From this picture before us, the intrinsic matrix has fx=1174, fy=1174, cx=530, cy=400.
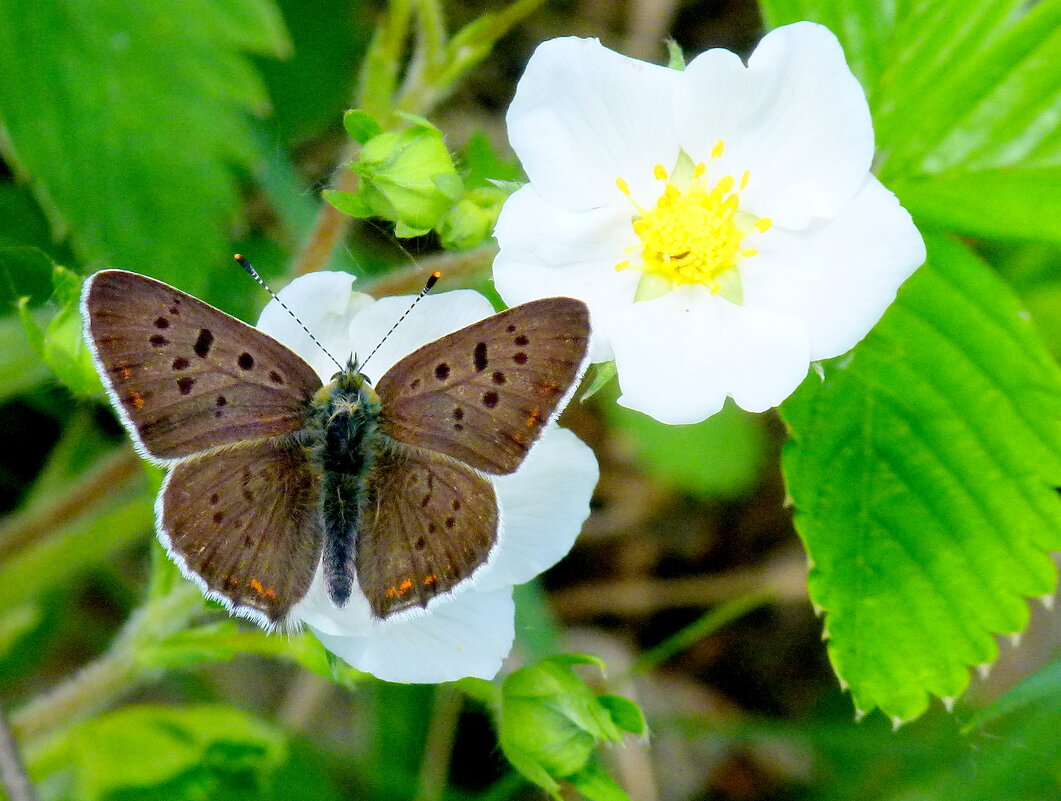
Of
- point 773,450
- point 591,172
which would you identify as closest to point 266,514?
point 591,172

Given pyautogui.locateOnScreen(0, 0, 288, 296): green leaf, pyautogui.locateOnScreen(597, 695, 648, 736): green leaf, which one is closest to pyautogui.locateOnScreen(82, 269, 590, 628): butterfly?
pyautogui.locateOnScreen(597, 695, 648, 736): green leaf

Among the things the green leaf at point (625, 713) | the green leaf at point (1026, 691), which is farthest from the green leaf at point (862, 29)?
the green leaf at point (625, 713)

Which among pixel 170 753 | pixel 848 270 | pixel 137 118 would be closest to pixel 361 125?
pixel 848 270

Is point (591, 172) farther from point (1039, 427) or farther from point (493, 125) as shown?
point (493, 125)

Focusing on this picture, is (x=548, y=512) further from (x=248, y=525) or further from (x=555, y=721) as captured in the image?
(x=248, y=525)

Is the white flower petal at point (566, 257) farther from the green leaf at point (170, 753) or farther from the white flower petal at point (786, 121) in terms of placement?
the green leaf at point (170, 753)

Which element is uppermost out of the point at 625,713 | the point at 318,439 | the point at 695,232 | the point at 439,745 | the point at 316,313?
the point at 695,232
